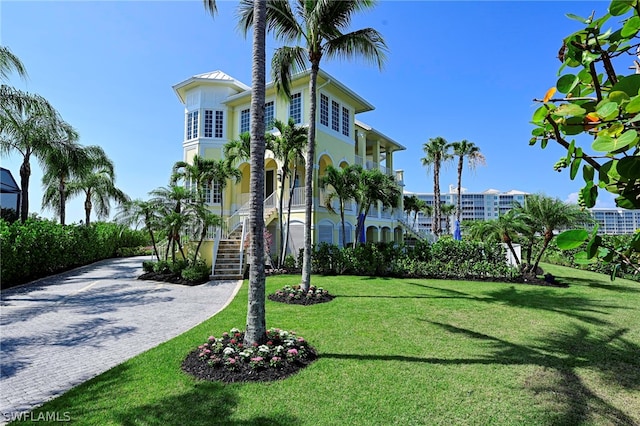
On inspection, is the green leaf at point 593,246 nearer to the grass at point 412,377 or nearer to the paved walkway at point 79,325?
the grass at point 412,377

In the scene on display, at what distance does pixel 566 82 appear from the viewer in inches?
44.1

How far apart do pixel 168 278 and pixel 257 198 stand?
34.7 ft

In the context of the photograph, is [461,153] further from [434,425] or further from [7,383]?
[7,383]

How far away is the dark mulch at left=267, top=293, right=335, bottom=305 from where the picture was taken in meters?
9.53

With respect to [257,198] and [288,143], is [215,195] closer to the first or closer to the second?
[288,143]

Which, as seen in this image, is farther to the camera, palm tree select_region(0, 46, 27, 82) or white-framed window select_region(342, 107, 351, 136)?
white-framed window select_region(342, 107, 351, 136)

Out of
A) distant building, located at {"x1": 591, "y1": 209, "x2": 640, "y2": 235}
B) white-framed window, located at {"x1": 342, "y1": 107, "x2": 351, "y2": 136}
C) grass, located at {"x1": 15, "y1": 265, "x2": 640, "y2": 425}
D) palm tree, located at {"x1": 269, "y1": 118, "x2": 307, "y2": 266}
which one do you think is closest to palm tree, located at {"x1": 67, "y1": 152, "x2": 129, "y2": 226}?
palm tree, located at {"x1": 269, "y1": 118, "x2": 307, "y2": 266}

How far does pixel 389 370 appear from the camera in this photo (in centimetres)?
493

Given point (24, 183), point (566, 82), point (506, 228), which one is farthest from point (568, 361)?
point (24, 183)

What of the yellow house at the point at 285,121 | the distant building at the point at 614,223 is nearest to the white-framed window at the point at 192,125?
the yellow house at the point at 285,121

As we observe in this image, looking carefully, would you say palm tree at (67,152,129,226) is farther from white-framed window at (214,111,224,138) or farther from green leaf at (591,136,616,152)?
green leaf at (591,136,616,152)

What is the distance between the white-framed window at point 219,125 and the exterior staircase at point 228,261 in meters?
8.08

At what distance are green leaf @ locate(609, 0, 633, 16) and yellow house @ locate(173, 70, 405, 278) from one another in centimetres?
1685

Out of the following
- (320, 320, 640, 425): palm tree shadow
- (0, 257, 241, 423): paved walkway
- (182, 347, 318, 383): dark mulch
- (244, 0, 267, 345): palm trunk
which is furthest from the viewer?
(244, 0, 267, 345): palm trunk
